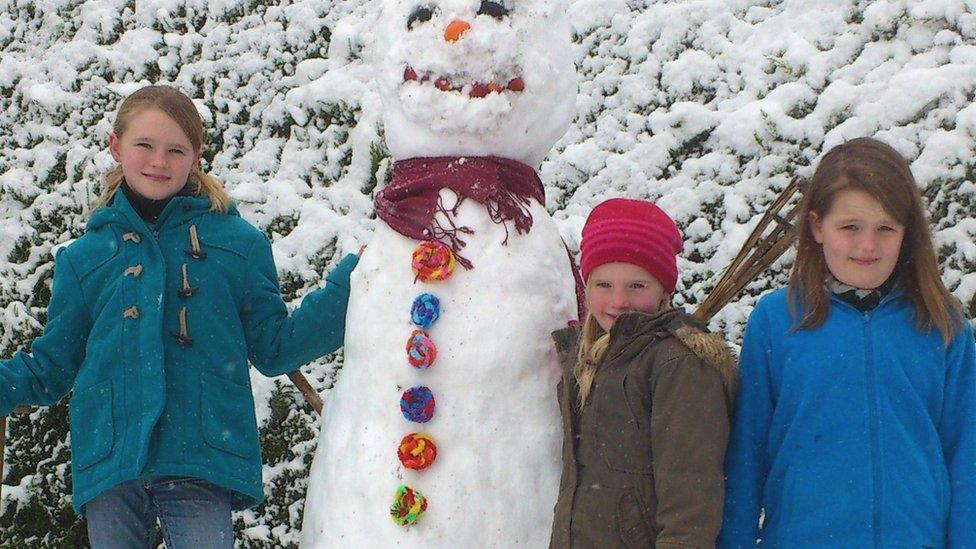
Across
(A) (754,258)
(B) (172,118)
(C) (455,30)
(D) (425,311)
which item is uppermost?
(C) (455,30)

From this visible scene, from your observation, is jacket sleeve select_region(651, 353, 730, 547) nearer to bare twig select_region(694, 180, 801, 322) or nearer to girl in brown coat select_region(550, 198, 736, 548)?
girl in brown coat select_region(550, 198, 736, 548)

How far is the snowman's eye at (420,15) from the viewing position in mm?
2609

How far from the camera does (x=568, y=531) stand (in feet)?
7.18

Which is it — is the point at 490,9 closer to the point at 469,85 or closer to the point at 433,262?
the point at 469,85

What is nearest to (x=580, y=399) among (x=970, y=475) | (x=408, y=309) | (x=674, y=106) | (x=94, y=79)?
(x=408, y=309)

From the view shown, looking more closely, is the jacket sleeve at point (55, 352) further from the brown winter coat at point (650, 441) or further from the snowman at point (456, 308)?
the brown winter coat at point (650, 441)

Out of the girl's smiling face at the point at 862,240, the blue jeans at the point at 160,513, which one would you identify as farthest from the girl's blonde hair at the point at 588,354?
the blue jeans at the point at 160,513

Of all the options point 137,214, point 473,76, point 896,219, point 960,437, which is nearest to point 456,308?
point 473,76

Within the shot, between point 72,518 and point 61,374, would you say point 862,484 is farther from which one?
point 72,518

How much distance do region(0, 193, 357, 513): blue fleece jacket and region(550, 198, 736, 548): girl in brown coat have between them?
812 millimetres

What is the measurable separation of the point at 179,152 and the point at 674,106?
1.95 m

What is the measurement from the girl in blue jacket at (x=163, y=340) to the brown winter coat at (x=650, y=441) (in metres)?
0.89

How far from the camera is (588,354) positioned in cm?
230

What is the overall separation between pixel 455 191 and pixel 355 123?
1881 mm
